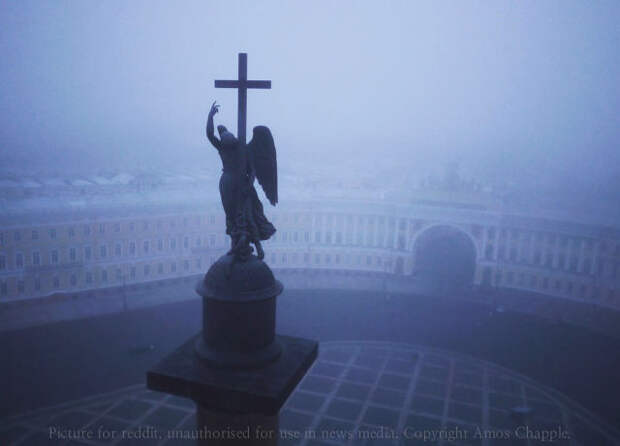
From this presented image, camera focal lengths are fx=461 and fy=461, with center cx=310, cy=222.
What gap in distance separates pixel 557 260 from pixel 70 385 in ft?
156

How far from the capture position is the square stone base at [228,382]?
490 cm

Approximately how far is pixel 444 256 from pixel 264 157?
5275cm

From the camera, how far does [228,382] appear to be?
200 inches

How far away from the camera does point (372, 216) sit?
188ft

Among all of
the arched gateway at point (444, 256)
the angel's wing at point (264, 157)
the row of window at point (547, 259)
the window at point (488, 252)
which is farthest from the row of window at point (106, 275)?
the angel's wing at point (264, 157)

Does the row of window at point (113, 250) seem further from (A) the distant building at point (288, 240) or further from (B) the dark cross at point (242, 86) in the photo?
(B) the dark cross at point (242, 86)

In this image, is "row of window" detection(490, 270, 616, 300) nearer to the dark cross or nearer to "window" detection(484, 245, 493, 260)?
"window" detection(484, 245, 493, 260)

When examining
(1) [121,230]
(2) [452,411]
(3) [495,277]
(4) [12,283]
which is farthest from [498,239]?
(4) [12,283]

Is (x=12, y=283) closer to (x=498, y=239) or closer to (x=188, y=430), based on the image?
(x=188, y=430)

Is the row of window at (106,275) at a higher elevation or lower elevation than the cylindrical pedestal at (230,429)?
lower

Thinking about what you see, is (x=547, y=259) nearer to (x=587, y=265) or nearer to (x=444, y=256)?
(x=587, y=265)

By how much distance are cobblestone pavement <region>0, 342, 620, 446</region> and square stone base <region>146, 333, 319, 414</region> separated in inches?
750

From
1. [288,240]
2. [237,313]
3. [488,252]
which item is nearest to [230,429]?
[237,313]

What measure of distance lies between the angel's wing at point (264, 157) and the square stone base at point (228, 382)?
89.7 inches
